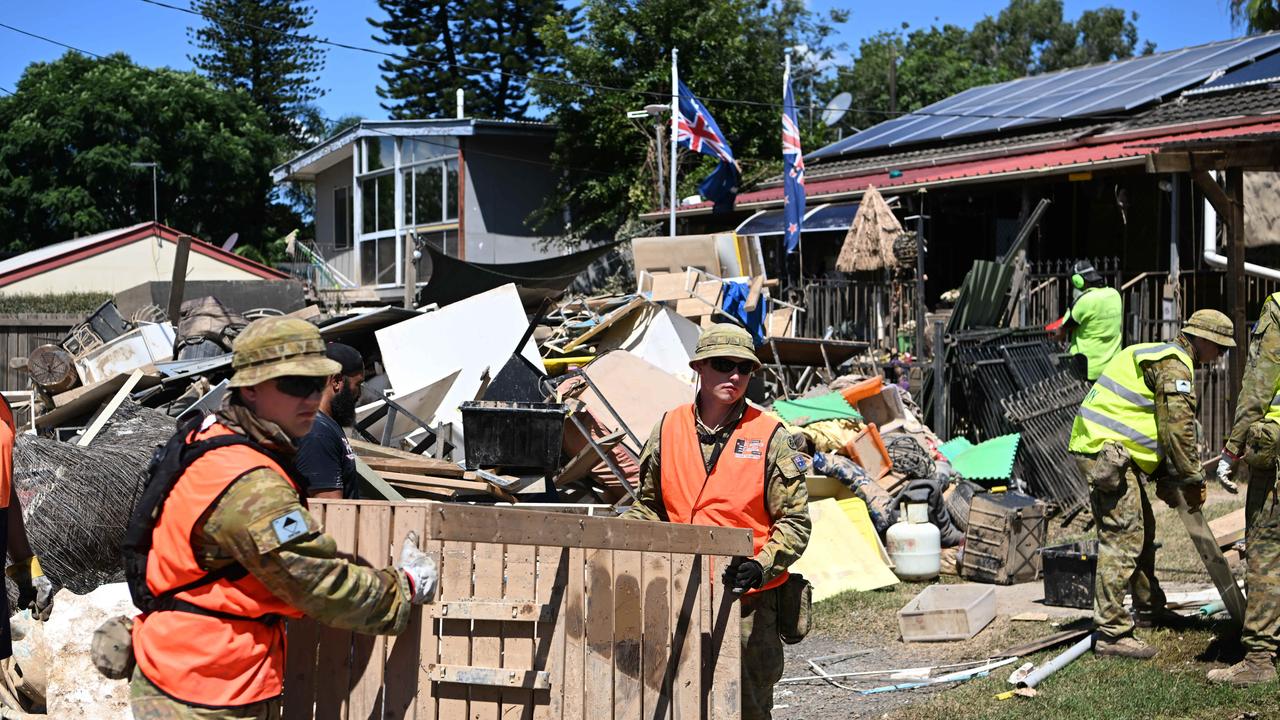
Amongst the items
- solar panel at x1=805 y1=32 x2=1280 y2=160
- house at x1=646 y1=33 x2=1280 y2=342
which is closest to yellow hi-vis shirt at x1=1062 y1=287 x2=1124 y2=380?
house at x1=646 y1=33 x2=1280 y2=342

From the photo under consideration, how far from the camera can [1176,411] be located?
20.5ft

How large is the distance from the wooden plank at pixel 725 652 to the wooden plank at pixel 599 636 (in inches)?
14.6

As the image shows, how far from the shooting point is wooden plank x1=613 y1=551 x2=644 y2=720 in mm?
3838

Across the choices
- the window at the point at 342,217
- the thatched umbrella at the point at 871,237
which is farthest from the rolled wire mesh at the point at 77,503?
the window at the point at 342,217

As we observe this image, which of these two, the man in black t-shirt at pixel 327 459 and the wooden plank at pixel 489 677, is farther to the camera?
the man in black t-shirt at pixel 327 459

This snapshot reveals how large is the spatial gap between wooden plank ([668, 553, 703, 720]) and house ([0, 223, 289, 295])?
85.7ft

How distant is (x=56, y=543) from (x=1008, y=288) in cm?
1001

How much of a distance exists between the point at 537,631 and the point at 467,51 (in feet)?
129

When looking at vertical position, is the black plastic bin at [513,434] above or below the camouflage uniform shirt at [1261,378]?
below

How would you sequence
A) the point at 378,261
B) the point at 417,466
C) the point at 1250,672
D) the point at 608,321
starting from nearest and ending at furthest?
the point at 1250,672 → the point at 417,466 → the point at 608,321 → the point at 378,261

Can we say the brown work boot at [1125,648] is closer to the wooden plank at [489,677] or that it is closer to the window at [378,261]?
the wooden plank at [489,677]

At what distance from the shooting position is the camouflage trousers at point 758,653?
4.41 meters

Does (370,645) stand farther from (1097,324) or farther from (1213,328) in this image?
(1097,324)

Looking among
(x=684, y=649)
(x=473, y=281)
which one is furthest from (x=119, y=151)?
(x=684, y=649)
